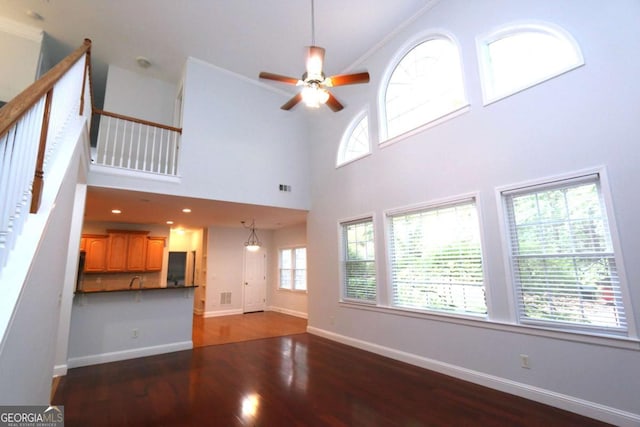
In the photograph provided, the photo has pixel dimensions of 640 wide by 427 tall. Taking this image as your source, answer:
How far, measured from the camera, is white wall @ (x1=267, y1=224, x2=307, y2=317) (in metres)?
8.44

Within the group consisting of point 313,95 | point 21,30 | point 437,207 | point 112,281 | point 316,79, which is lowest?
point 112,281

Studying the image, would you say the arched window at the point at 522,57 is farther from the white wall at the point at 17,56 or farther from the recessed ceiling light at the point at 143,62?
the white wall at the point at 17,56

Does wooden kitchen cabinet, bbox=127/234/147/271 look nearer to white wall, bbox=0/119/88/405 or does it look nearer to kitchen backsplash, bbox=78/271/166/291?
kitchen backsplash, bbox=78/271/166/291

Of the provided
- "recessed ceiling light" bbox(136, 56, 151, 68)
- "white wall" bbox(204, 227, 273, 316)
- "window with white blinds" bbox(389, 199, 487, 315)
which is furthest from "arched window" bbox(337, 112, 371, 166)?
"white wall" bbox(204, 227, 273, 316)

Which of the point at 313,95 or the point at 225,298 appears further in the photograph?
the point at 225,298

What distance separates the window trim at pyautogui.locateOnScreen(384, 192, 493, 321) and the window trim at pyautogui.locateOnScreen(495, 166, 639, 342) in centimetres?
22

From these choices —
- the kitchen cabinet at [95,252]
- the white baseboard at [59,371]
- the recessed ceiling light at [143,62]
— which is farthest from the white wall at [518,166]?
the kitchen cabinet at [95,252]

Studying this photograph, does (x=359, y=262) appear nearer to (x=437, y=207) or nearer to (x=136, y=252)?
(x=437, y=207)

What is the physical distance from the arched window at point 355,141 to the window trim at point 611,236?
8.73ft

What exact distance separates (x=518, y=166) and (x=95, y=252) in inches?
Result: 344

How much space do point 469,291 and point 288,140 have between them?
465 centimetres

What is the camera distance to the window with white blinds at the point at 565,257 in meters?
2.82

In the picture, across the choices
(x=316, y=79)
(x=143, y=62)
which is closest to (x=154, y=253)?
(x=143, y=62)

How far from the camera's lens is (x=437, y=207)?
423 centimetres
